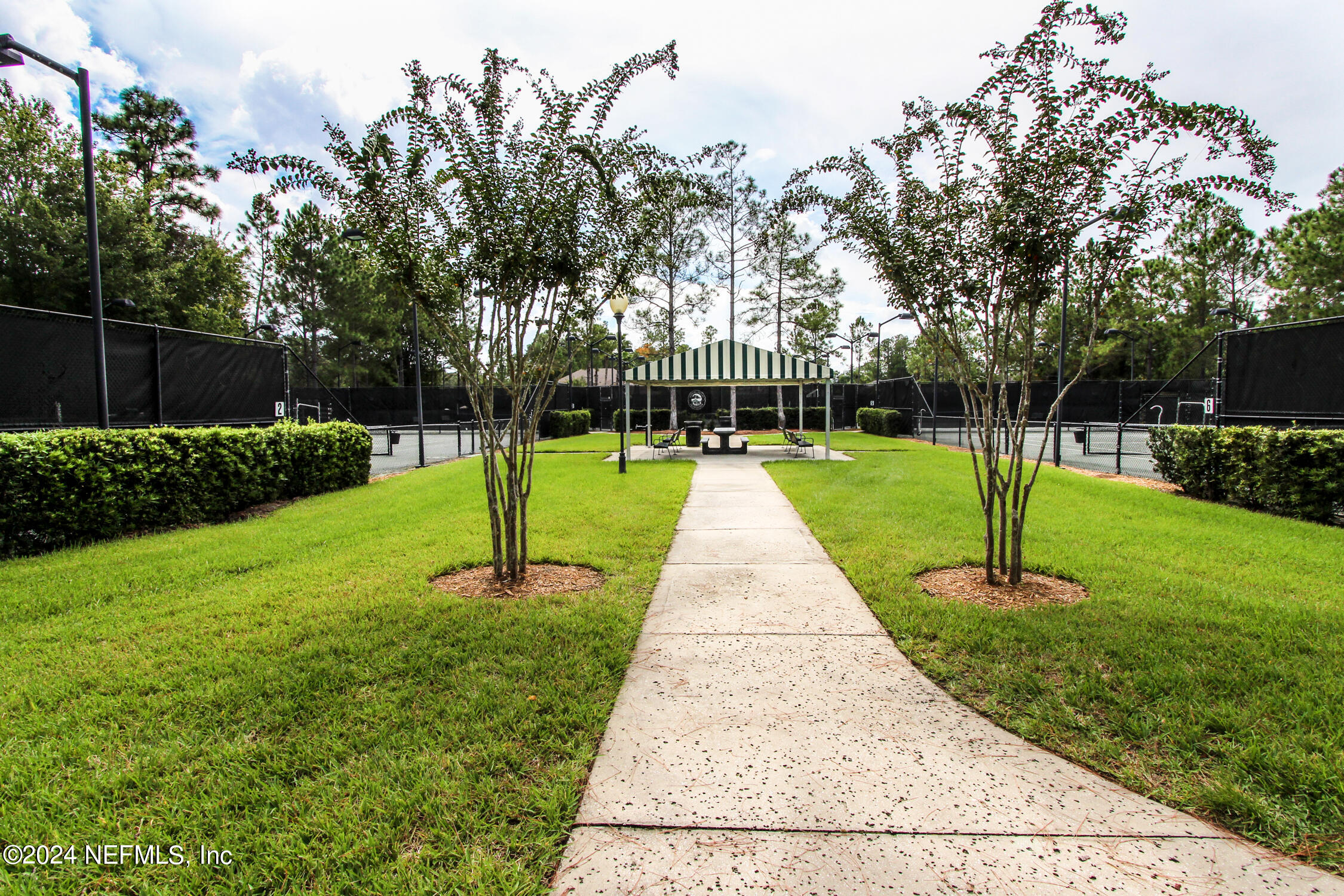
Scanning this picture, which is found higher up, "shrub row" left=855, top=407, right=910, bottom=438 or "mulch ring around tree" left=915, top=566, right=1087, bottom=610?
"shrub row" left=855, top=407, right=910, bottom=438

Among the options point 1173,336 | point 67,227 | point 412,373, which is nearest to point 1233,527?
point 67,227

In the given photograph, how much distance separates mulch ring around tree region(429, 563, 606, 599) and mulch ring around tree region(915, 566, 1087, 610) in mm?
2534

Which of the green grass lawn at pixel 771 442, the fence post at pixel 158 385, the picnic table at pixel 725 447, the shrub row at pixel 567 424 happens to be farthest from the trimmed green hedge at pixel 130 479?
the shrub row at pixel 567 424

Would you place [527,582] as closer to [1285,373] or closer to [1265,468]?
[1265,468]

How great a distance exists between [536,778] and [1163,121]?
16.4 feet

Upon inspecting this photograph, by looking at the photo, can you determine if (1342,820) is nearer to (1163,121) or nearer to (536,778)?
(536,778)

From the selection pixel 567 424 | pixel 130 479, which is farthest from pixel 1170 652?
pixel 567 424

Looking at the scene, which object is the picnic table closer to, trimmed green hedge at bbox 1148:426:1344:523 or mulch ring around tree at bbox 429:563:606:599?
trimmed green hedge at bbox 1148:426:1344:523

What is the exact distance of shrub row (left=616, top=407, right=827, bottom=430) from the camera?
88.6 feet

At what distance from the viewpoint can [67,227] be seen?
2031 centimetres

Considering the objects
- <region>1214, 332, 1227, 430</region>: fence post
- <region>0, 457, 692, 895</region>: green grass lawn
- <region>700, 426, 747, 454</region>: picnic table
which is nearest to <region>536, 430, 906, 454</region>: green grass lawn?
<region>700, 426, 747, 454</region>: picnic table

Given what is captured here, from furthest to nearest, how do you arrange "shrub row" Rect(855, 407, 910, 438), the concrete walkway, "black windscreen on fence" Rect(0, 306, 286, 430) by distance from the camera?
"shrub row" Rect(855, 407, 910, 438)
"black windscreen on fence" Rect(0, 306, 286, 430)
the concrete walkway

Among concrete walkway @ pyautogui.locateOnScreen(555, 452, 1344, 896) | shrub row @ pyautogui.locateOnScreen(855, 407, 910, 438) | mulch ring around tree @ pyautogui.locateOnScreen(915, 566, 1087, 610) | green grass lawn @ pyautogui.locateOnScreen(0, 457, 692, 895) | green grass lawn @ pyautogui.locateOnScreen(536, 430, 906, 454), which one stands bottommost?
concrete walkway @ pyautogui.locateOnScreen(555, 452, 1344, 896)

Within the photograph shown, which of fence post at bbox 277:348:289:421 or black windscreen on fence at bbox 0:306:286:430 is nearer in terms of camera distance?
black windscreen on fence at bbox 0:306:286:430
